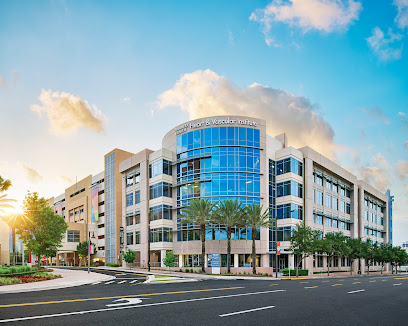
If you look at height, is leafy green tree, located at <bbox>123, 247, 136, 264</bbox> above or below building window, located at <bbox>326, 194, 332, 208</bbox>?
below

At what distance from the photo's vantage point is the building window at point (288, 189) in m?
60.9

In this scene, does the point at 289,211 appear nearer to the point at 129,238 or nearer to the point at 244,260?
the point at 244,260

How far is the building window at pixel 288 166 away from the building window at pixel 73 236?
56.4 m

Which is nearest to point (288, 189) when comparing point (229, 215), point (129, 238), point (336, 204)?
point (229, 215)

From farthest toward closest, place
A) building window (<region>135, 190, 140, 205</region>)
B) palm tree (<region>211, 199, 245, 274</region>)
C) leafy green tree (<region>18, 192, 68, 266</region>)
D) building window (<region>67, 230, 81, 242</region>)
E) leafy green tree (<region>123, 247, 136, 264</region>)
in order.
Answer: building window (<region>67, 230, 81, 242</region>)
building window (<region>135, 190, 140, 205</region>)
leafy green tree (<region>123, 247, 136, 264</region>)
palm tree (<region>211, 199, 245, 274</region>)
leafy green tree (<region>18, 192, 68, 266</region>)

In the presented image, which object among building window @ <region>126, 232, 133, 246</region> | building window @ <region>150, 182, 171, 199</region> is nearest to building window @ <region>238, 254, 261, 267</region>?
building window @ <region>150, 182, 171, 199</region>

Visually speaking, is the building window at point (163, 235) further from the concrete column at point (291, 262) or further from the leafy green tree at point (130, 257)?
the concrete column at point (291, 262)

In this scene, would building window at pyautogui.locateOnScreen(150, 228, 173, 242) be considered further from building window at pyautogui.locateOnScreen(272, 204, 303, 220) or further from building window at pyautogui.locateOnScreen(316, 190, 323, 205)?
building window at pyautogui.locateOnScreen(316, 190, 323, 205)

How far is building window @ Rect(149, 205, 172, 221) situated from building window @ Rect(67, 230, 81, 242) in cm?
3567

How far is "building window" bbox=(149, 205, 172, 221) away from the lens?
62.3 m

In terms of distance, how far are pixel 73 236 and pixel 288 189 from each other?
5836 cm

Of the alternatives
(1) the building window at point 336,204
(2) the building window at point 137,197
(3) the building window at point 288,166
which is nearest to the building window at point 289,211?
(3) the building window at point 288,166

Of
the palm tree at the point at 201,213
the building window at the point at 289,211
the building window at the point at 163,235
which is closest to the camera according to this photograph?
the palm tree at the point at 201,213

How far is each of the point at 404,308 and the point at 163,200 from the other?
49.1 meters
